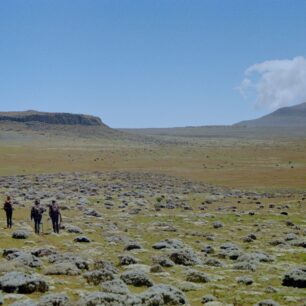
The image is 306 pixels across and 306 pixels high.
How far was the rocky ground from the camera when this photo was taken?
56.3 ft

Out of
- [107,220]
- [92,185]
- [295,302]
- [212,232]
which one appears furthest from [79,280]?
[92,185]

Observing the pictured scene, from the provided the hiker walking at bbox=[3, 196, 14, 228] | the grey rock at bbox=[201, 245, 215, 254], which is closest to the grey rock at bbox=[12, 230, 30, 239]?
the hiker walking at bbox=[3, 196, 14, 228]

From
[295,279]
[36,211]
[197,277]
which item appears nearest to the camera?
[295,279]

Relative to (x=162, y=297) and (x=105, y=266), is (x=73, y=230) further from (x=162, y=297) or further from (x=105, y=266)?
(x=162, y=297)

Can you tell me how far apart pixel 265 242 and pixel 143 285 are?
14.1 m

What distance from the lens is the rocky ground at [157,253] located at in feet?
56.3

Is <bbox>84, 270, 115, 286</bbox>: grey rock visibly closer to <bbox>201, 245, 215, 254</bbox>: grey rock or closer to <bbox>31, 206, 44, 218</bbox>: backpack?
<bbox>201, 245, 215, 254</bbox>: grey rock

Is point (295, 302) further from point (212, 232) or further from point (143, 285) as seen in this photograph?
point (212, 232)

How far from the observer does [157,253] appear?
26078 millimetres

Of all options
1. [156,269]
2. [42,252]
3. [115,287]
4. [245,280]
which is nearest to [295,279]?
[245,280]

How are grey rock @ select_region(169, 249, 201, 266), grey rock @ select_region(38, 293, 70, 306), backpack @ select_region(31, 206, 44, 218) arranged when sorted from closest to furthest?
grey rock @ select_region(38, 293, 70, 306)
grey rock @ select_region(169, 249, 201, 266)
backpack @ select_region(31, 206, 44, 218)

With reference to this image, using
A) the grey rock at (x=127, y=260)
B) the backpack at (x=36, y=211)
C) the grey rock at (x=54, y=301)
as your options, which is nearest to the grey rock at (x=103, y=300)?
the grey rock at (x=54, y=301)

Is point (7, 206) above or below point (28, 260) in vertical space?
above

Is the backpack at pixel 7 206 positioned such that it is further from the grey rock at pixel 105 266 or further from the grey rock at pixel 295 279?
the grey rock at pixel 295 279
